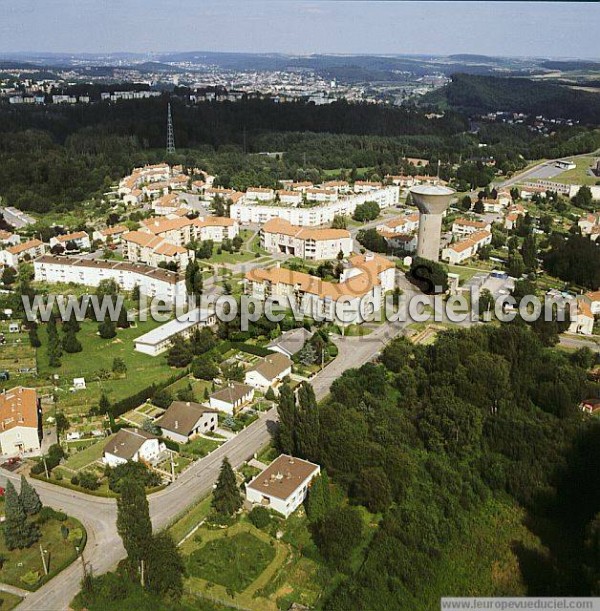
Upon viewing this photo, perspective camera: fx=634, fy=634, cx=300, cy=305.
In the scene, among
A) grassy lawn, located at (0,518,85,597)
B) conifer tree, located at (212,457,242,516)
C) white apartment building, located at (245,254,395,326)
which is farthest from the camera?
white apartment building, located at (245,254,395,326)

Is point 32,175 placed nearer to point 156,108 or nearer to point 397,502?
point 156,108

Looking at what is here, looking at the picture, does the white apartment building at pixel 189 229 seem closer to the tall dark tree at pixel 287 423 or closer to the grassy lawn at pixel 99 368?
the grassy lawn at pixel 99 368

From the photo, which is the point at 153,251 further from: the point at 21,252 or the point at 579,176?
the point at 579,176

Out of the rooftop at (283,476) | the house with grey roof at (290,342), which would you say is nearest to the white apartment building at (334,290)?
the house with grey roof at (290,342)

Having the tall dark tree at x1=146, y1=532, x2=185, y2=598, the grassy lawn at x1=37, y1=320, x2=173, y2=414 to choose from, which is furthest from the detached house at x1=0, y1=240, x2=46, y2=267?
the tall dark tree at x1=146, y1=532, x2=185, y2=598

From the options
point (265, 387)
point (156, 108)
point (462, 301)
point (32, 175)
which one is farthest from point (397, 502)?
point (156, 108)

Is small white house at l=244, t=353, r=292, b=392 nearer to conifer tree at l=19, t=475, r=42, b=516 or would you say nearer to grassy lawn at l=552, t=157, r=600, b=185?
conifer tree at l=19, t=475, r=42, b=516

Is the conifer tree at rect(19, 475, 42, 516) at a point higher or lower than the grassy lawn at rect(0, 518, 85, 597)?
higher

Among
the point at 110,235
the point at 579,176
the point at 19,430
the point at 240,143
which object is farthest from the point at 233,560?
the point at 240,143
